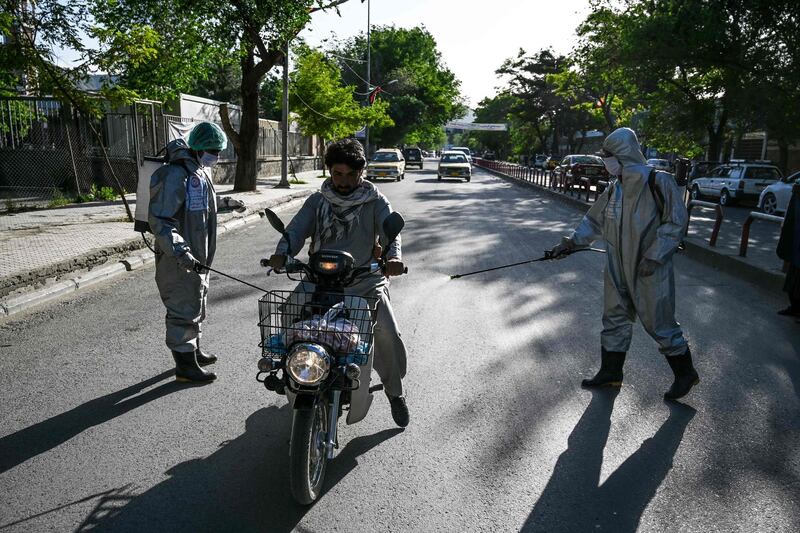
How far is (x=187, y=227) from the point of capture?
4.54 metres

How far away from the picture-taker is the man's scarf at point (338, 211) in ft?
11.5

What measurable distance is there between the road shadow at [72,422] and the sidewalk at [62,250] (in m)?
2.83

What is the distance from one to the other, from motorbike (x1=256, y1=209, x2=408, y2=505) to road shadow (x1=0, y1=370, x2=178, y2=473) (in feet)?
4.74

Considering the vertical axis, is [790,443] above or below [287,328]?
below

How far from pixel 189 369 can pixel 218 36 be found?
14.9 metres

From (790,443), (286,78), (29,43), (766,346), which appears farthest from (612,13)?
(790,443)

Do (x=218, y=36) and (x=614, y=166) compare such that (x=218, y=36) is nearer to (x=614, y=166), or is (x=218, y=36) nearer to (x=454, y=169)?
(x=614, y=166)

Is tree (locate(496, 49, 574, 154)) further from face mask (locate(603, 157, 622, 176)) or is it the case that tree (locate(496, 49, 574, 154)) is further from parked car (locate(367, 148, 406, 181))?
face mask (locate(603, 157, 622, 176))

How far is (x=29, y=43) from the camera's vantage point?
1084cm

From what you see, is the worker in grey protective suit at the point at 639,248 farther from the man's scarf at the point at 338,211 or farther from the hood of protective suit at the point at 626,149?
the man's scarf at the point at 338,211

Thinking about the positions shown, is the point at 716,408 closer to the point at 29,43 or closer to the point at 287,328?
the point at 287,328

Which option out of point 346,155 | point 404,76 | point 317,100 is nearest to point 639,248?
point 346,155

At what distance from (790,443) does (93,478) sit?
3.75m

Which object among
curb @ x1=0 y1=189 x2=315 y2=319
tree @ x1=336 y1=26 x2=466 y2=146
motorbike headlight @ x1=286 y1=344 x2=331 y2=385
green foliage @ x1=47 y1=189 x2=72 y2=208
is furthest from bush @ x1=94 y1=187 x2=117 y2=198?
tree @ x1=336 y1=26 x2=466 y2=146
